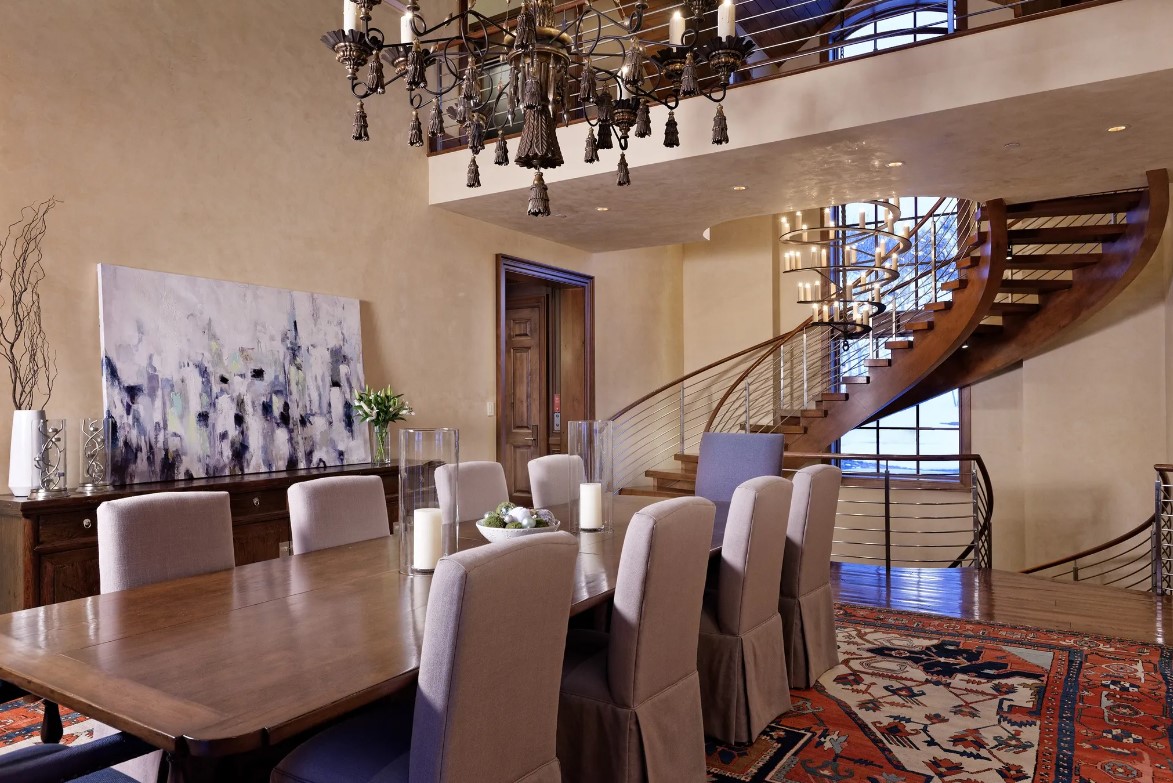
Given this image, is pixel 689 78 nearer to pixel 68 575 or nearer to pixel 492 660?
pixel 492 660

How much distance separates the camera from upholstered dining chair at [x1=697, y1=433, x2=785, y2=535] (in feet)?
14.5

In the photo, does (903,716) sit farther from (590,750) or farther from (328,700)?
(328,700)

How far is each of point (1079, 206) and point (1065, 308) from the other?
49.3 inches

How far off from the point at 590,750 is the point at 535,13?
2211 millimetres

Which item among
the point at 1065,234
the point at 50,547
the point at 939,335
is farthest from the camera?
the point at 939,335

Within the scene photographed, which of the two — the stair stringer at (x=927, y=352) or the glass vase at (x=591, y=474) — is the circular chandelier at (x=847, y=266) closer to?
the stair stringer at (x=927, y=352)

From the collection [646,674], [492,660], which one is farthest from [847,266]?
[492,660]

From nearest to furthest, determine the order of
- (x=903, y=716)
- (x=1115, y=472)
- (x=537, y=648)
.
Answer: (x=537, y=648), (x=903, y=716), (x=1115, y=472)

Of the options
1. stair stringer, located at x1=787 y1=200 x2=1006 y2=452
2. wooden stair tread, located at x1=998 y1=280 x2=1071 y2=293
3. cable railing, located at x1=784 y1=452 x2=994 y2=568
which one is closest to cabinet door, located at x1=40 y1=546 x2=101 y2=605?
stair stringer, located at x1=787 y1=200 x2=1006 y2=452

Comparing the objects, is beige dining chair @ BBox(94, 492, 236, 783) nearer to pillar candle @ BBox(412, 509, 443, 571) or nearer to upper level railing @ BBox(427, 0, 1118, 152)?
pillar candle @ BBox(412, 509, 443, 571)

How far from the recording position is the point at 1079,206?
19.7ft

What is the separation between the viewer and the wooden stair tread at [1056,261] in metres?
6.62

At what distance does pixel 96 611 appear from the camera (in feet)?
6.81

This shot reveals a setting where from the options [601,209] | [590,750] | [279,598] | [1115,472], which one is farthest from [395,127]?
[1115,472]
